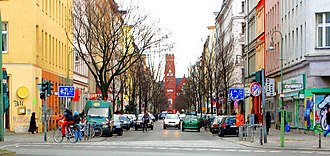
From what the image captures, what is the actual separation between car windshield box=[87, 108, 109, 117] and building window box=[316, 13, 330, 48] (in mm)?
15019

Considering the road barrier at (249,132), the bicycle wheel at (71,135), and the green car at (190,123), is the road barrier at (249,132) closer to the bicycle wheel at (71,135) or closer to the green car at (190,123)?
the bicycle wheel at (71,135)

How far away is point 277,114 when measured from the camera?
65.7 metres

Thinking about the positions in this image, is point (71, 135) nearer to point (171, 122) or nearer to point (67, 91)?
point (67, 91)

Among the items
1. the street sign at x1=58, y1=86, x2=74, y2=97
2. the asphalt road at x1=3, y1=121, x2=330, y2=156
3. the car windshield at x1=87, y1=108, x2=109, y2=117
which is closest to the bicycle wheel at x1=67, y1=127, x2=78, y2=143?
the asphalt road at x1=3, y1=121, x2=330, y2=156

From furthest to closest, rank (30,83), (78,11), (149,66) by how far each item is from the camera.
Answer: (149,66)
(78,11)
(30,83)

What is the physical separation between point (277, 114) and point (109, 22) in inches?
730

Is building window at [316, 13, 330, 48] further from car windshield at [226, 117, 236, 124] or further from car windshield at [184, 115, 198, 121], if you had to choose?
car windshield at [184, 115, 198, 121]

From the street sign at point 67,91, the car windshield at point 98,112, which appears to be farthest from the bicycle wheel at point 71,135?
the car windshield at point 98,112

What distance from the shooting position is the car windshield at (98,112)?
4873 cm

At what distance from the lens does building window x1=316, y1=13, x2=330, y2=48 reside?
46.3m

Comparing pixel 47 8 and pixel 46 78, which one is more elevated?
pixel 47 8

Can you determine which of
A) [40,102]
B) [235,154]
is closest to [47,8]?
[40,102]

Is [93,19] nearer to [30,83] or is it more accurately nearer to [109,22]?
[109,22]

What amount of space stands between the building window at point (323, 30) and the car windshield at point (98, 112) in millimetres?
15019
